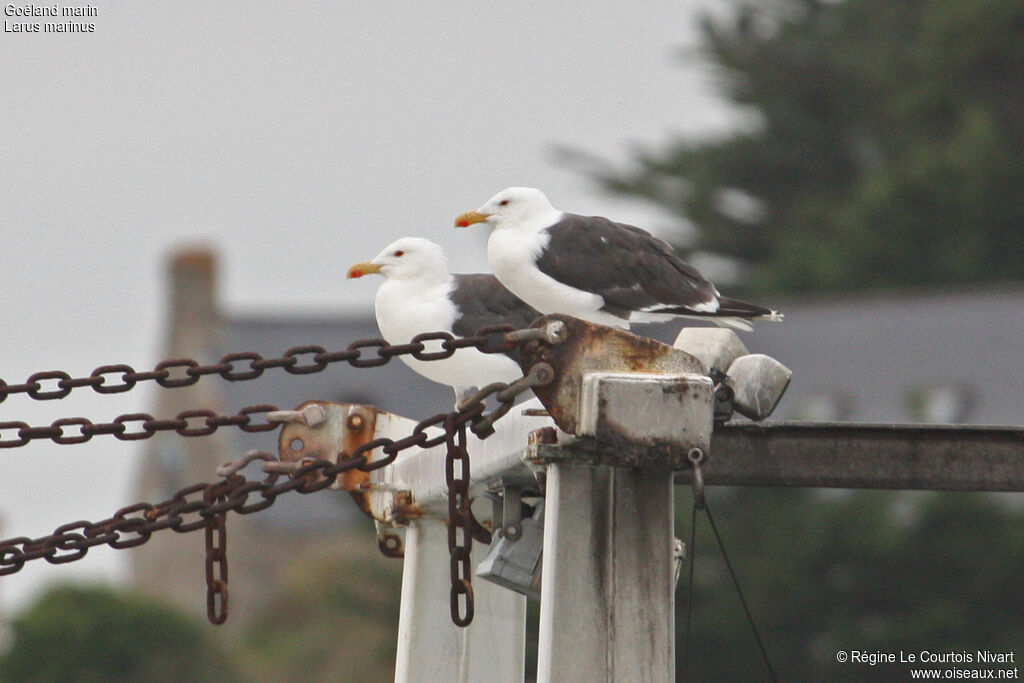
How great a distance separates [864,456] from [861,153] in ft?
90.9

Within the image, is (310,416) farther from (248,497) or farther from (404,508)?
(248,497)

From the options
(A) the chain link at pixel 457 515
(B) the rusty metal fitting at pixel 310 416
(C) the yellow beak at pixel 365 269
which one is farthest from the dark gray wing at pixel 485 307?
(A) the chain link at pixel 457 515

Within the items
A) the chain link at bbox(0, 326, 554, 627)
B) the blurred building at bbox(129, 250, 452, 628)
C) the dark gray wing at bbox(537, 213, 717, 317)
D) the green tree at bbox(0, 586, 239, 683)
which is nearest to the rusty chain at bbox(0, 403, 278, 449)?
the chain link at bbox(0, 326, 554, 627)

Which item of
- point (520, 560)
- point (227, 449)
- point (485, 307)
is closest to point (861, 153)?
point (227, 449)

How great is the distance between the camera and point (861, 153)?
30812 millimetres

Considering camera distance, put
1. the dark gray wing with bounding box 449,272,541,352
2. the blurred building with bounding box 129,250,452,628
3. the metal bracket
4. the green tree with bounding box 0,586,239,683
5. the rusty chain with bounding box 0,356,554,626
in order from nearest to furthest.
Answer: the rusty chain with bounding box 0,356,554,626, the metal bracket, the dark gray wing with bounding box 449,272,541,352, the green tree with bounding box 0,586,239,683, the blurred building with bounding box 129,250,452,628

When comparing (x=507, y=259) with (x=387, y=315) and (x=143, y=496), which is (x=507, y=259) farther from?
(x=143, y=496)

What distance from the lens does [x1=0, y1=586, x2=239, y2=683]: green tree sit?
1912cm

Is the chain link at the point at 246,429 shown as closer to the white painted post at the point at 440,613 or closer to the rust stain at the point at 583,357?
the rust stain at the point at 583,357

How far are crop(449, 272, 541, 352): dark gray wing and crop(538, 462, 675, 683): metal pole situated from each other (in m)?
2.67

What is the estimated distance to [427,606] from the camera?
14.5 feet

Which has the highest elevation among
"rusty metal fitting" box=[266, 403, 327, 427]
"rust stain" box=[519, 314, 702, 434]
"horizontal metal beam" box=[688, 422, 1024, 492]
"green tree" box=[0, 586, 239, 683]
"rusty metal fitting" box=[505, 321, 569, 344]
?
"rusty metal fitting" box=[505, 321, 569, 344]

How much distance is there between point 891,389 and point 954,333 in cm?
124

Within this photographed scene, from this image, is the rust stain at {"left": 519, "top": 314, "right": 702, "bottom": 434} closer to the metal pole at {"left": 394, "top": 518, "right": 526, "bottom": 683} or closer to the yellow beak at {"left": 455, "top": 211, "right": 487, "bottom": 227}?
the metal pole at {"left": 394, "top": 518, "right": 526, "bottom": 683}
